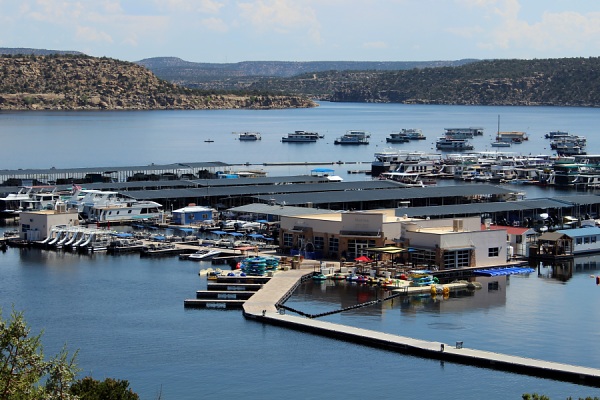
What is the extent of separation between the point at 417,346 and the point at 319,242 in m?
15.8

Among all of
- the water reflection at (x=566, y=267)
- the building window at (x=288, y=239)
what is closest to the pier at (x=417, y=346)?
the building window at (x=288, y=239)

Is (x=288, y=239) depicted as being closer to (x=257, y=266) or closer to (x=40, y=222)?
(x=257, y=266)

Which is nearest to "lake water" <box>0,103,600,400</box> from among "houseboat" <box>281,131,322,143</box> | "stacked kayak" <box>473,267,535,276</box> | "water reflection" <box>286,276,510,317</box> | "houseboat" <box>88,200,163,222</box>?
"water reflection" <box>286,276,510,317</box>

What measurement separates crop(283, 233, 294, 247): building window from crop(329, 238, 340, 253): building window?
2.02 metres

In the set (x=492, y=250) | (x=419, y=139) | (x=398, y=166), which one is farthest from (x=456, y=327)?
(x=419, y=139)

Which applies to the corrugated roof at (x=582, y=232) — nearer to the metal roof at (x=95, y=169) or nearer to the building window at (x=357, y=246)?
the building window at (x=357, y=246)

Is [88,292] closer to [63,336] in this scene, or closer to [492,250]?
[63,336]

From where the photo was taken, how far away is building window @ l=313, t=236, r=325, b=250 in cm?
4491

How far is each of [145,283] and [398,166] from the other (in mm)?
56212

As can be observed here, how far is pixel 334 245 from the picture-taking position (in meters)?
44.5

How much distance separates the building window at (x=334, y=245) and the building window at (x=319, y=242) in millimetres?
409

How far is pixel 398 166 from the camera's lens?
94.5 metres

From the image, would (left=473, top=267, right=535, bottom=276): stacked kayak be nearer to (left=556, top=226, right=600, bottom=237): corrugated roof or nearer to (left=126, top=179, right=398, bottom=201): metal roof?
(left=556, top=226, right=600, bottom=237): corrugated roof

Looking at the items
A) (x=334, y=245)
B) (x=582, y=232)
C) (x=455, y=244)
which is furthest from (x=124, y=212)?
(x=582, y=232)
